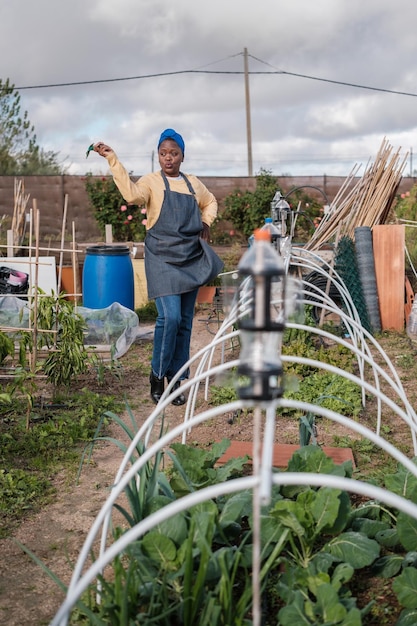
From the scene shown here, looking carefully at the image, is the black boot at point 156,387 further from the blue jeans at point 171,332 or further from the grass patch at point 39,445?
the grass patch at point 39,445

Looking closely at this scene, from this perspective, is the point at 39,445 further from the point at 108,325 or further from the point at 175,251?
the point at 108,325

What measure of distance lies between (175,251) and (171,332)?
51cm

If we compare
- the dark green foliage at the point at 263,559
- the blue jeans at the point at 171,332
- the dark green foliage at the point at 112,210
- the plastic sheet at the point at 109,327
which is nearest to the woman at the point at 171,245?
the blue jeans at the point at 171,332

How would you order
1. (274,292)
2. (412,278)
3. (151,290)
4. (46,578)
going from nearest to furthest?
(46,578) → (274,292) → (151,290) → (412,278)

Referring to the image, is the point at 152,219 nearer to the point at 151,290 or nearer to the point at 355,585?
the point at 151,290

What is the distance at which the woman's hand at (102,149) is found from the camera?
4191 millimetres

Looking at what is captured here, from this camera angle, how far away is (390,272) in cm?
751

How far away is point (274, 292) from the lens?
124 inches

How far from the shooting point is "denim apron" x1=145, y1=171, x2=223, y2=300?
468cm

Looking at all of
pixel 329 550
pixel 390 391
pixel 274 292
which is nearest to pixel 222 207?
pixel 390 391

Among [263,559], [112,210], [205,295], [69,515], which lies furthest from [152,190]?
[112,210]

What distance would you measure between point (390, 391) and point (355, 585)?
118 inches

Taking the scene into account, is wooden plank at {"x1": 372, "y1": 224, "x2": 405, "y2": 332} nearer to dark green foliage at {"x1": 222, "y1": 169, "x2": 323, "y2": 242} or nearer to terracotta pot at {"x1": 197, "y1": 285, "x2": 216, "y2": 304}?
terracotta pot at {"x1": 197, "y1": 285, "x2": 216, "y2": 304}

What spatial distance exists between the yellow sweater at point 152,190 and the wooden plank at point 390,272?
2.97 meters
